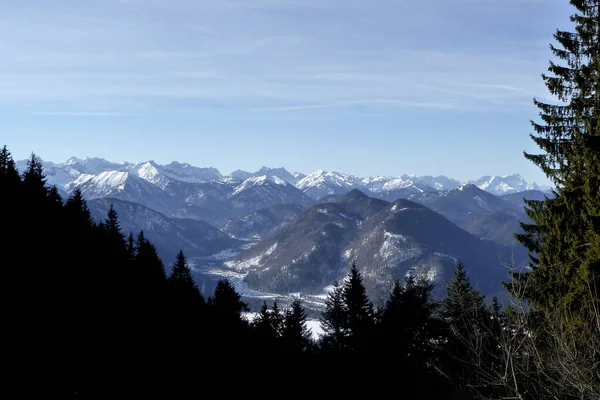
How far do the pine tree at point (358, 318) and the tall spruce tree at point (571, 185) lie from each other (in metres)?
24.4

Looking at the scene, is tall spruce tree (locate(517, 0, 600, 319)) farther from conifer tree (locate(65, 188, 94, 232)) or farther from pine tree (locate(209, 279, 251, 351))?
conifer tree (locate(65, 188, 94, 232))

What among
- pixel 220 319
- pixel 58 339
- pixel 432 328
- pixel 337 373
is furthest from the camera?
pixel 220 319

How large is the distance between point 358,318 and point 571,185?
32.8 meters

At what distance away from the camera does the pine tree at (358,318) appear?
146 feet

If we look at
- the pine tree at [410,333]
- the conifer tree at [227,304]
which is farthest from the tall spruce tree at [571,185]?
the conifer tree at [227,304]

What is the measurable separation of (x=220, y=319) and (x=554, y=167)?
125 feet

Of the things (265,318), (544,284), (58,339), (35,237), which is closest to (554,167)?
(544,284)

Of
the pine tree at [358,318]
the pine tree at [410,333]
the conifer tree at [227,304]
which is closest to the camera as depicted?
the pine tree at [358,318]

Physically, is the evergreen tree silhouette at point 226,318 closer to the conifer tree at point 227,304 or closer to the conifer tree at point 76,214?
the conifer tree at point 227,304

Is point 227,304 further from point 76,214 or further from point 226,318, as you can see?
point 76,214

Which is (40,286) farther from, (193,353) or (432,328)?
(432,328)

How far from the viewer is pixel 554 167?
22.0 metres

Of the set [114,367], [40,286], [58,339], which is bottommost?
[114,367]

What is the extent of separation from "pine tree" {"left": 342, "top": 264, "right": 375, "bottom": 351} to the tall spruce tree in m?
24.4
